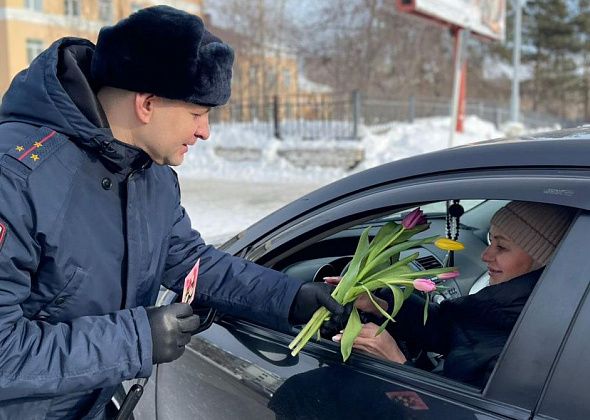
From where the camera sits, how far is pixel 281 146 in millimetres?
14266

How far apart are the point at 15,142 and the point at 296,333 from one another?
875 millimetres

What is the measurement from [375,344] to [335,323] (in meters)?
0.12

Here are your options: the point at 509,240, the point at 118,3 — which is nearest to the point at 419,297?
the point at 509,240

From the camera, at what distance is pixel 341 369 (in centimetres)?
159

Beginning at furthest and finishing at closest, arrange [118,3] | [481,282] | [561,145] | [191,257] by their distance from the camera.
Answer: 1. [118,3]
2. [481,282]
3. [191,257]
4. [561,145]

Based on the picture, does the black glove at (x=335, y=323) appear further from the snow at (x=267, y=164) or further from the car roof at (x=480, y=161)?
the snow at (x=267, y=164)

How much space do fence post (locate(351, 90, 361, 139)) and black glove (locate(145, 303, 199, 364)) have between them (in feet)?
39.6

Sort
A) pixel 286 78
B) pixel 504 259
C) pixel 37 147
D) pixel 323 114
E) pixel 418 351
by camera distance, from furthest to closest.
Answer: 1. pixel 286 78
2. pixel 323 114
3. pixel 418 351
4. pixel 504 259
5. pixel 37 147

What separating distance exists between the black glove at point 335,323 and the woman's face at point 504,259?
17.5 inches

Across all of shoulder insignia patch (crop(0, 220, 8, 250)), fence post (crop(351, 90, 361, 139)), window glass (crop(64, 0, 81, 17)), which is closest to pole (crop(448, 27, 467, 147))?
fence post (crop(351, 90, 361, 139))

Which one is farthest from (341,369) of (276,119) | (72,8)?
(72,8)

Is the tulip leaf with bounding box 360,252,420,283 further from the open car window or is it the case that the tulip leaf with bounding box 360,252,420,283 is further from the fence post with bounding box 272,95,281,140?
the fence post with bounding box 272,95,281,140

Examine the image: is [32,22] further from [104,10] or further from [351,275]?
[351,275]

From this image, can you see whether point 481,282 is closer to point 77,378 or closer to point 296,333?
point 296,333
